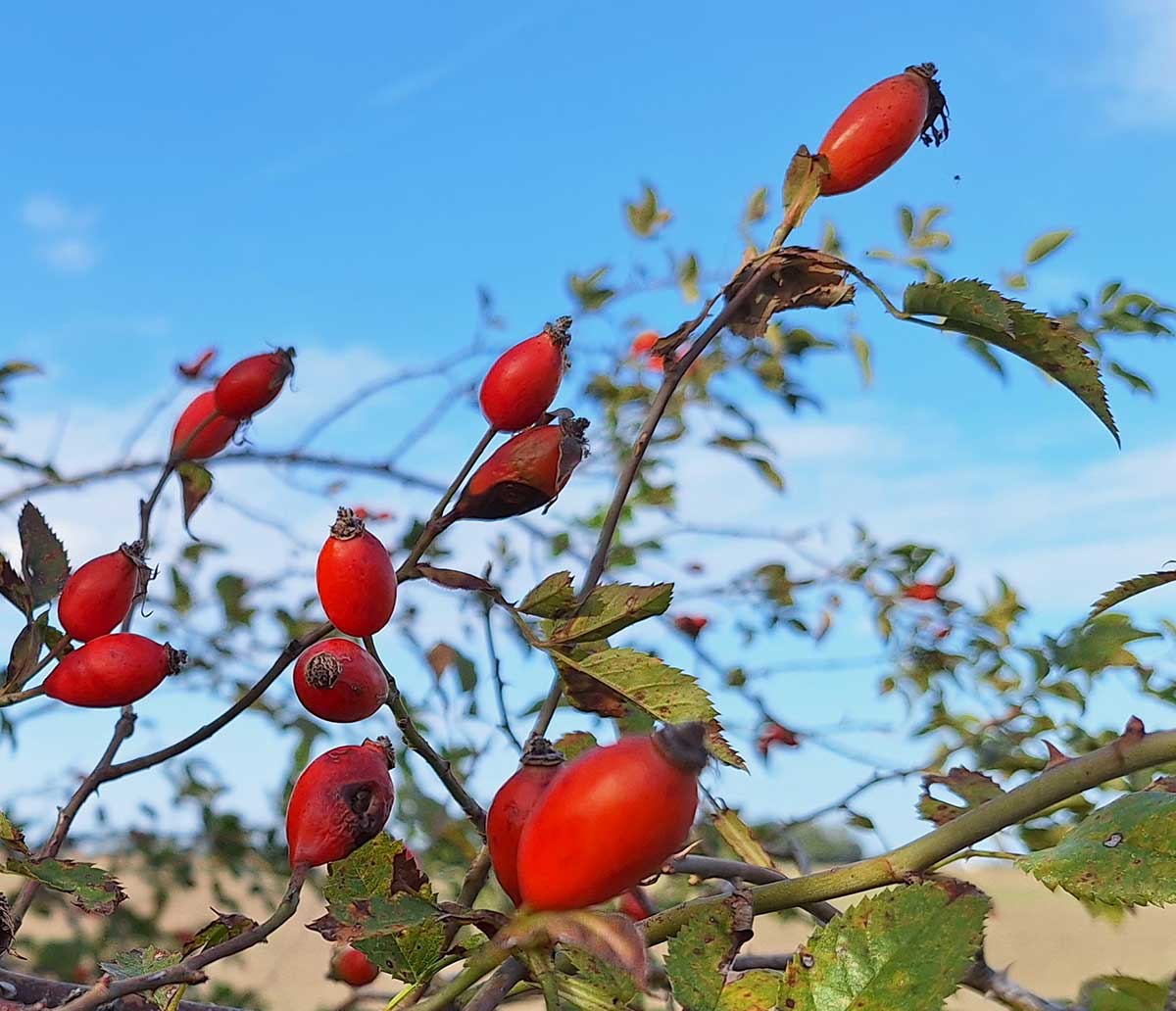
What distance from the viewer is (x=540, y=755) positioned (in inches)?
27.1

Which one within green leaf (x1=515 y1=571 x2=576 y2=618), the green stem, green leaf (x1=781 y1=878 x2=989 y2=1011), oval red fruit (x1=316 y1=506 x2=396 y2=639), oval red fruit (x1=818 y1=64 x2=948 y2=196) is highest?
oval red fruit (x1=818 y1=64 x2=948 y2=196)

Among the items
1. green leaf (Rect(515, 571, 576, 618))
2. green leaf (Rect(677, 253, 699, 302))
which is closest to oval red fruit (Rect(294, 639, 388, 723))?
green leaf (Rect(515, 571, 576, 618))

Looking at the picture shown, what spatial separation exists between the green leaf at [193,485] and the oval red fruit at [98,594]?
0.69ft

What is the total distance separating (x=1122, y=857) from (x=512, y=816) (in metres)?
0.34

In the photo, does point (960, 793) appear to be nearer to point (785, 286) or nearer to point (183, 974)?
point (785, 286)

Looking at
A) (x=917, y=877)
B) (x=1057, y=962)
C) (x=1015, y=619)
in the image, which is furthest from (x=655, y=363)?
(x=1057, y=962)

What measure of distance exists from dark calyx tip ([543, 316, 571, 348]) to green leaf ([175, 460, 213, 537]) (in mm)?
415

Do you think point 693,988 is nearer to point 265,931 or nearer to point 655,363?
point 265,931

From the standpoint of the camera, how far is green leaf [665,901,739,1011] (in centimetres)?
60

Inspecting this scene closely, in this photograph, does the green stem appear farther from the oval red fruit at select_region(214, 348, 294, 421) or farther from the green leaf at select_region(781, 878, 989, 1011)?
the oval red fruit at select_region(214, 348, 294, 421)

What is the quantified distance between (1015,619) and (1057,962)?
9.72m

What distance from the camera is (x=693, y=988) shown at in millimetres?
606

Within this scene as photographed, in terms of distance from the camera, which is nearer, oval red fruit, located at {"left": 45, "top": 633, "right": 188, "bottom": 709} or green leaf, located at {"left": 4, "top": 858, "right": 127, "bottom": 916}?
green leaf, located at {"left": 4, "top": 858, "right": 127, "bottom": 916}

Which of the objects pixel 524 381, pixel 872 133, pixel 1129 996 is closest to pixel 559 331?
pixel 524 381
